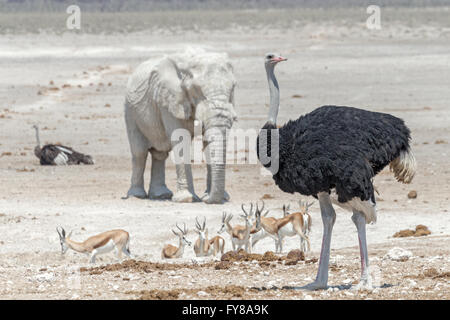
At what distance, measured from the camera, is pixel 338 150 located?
9.30 meters

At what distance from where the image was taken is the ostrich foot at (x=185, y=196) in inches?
650

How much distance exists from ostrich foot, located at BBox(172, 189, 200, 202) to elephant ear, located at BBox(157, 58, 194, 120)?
3.83 ft

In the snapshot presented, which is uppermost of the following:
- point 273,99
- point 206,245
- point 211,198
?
point 273,99

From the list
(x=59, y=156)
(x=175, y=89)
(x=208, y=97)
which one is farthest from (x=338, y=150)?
(x=59, y=156)

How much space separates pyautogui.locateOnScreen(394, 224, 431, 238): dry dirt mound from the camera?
44.4 ft

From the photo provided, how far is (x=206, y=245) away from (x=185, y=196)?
10.2 feet

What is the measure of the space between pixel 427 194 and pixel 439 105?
12.2 metres

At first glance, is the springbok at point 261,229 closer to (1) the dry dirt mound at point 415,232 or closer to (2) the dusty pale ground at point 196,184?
(2) the dusty pale ground at point 196,184

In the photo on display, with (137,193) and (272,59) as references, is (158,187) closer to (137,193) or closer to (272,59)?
(137,193)

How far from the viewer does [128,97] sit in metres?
17.4

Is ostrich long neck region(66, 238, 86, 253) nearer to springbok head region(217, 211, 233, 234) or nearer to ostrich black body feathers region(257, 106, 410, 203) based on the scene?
springbok head region(217, 211, 233, 234)

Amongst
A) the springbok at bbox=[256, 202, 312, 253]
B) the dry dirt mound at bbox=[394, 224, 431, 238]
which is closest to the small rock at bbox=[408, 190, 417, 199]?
the dry dirt mound at bbox=[394, 224, 431, 238]

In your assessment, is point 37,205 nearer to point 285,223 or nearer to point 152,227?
point 152,227

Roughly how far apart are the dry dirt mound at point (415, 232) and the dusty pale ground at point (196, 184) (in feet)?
→ 0.29
